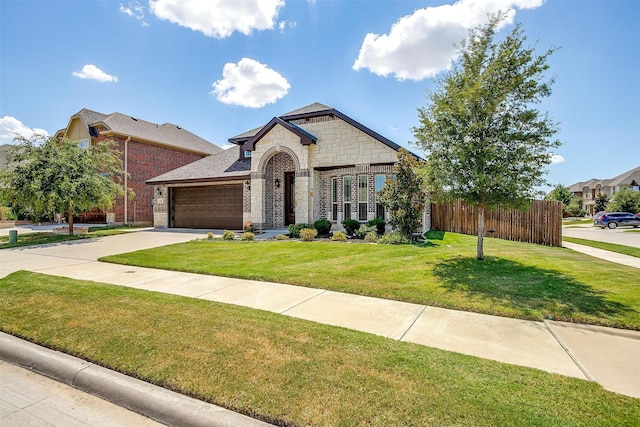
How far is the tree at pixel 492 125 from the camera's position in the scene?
737 centimetres

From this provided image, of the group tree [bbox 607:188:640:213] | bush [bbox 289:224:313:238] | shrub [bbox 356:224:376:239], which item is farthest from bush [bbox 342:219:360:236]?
tree [bbox 607:188:640:213]

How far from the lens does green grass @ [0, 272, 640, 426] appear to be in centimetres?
238

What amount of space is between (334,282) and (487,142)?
506 cm

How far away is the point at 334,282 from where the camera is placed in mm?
6488

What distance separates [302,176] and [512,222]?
11.0 m

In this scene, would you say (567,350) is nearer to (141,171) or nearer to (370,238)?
(370,238)

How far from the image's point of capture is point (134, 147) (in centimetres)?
2328

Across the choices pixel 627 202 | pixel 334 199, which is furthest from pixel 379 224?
pixel 627 202

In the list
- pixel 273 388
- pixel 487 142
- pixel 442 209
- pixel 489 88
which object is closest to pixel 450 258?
pixel 487 142

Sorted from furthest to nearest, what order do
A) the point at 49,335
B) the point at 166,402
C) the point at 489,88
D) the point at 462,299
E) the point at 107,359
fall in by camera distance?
1. the point at 489,88
2. the point at 462,299
3. the point at 49,335
4. the point at 107,359
5. the point at 166,402

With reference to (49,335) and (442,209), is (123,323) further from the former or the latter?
(442,209)

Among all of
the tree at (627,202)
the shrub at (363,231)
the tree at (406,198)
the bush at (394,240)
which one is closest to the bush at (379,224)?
the shrub at (363,231)

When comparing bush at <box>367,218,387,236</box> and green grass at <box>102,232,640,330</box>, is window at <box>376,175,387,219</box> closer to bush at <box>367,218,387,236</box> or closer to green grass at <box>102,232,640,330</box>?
bush at <box>367,218,387,236</box>

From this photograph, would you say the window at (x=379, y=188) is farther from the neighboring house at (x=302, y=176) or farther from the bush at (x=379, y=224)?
the bush at (x=379, y=224)
